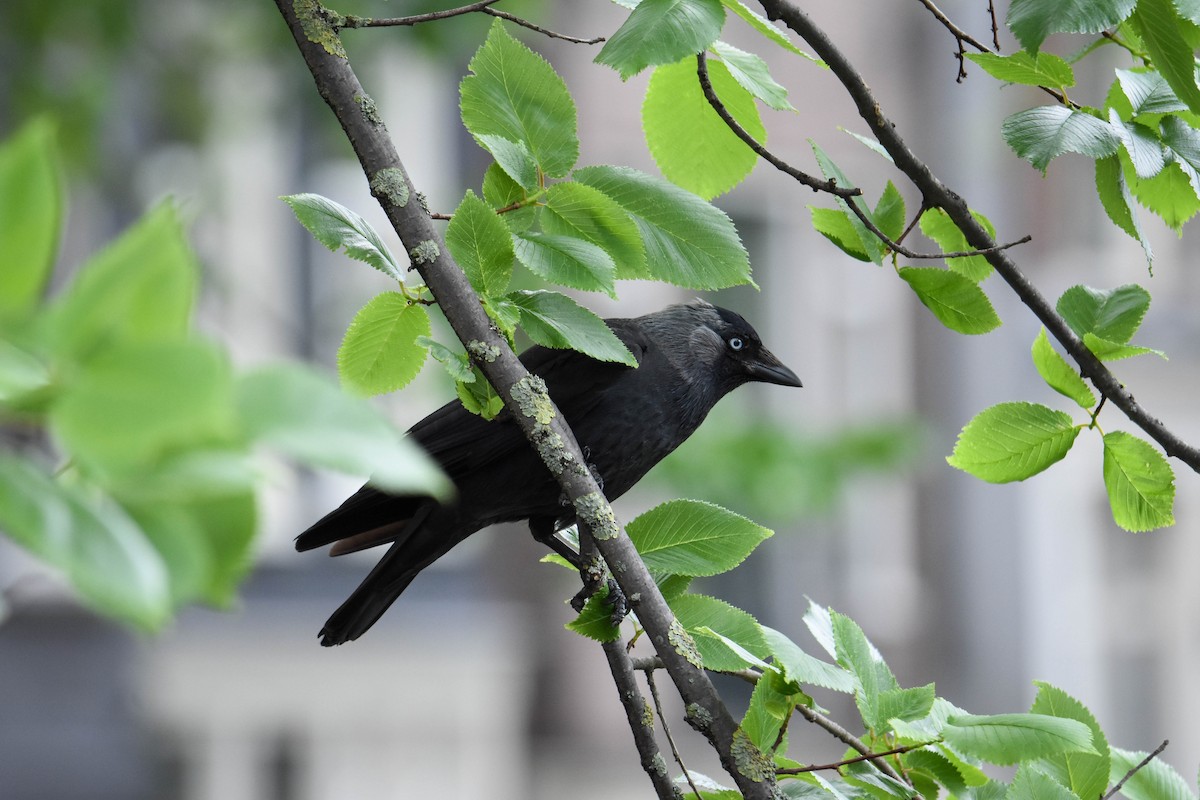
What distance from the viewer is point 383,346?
1767mm

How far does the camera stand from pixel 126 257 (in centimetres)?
62

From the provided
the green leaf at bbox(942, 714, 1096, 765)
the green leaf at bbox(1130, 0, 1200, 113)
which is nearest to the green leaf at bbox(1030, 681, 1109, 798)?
the green leaf at bbox(942, 714, 1096, 765)

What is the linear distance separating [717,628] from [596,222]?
0.52 metres

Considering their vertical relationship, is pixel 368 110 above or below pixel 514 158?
above

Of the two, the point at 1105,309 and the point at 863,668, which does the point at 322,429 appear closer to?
the point at 863,668

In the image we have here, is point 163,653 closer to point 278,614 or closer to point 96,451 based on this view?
point 278,614

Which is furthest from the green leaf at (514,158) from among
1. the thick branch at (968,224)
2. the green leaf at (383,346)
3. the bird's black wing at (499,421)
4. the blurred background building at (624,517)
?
the blurred background building at (624,517)

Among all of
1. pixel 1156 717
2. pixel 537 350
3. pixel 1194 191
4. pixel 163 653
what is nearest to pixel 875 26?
pixel 1156 717

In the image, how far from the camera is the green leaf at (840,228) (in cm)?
180

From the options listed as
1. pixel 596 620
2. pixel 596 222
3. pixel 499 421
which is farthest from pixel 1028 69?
pixel 499 421

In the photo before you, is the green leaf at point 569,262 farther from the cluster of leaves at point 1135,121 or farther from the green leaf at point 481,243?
the cluster of leaves at point 1135,121

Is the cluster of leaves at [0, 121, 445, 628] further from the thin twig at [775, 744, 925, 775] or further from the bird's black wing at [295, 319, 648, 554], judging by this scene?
the bird's black wing at [295, 319, 648, 554]

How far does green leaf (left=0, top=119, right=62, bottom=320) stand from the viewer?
0.63 meters

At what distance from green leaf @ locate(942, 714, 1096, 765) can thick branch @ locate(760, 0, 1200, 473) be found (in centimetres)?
42
